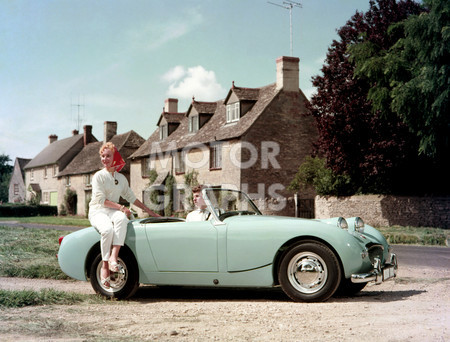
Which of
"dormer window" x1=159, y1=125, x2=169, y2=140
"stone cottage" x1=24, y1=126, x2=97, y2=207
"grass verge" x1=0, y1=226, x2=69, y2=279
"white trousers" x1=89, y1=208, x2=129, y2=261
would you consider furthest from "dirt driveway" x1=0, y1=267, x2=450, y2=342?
"stone cottage" x1=24, y1=126, x2=97, y2=207

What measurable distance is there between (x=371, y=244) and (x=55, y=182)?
6030 centimetres

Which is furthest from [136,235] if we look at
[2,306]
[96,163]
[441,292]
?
[96,163]

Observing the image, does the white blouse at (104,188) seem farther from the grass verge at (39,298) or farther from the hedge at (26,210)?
the hedge at (26,210)

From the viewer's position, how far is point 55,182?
6247 cm

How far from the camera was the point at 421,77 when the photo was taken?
19.7 m

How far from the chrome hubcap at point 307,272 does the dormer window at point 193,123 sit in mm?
30882

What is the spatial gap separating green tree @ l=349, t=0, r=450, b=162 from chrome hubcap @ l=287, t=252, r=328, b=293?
15.0 meters

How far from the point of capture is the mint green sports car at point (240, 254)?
5938mm

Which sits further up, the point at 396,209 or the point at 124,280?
the point at 396,209

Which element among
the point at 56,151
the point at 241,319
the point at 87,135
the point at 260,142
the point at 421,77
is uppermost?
the point at 87,135

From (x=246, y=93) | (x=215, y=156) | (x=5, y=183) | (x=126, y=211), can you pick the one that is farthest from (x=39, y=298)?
(x=5, y=183)

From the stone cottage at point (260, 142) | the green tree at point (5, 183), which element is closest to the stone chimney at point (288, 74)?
the stone cottage at point (260, 142)

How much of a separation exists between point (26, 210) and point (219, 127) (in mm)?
31516

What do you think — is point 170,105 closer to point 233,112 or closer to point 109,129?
point 233,112
